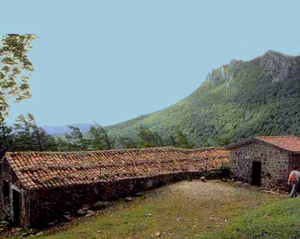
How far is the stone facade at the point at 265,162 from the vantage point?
52.5 feet

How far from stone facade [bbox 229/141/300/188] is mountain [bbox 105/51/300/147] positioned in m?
20.2

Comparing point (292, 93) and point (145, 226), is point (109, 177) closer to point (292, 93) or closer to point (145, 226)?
point (145, 226)

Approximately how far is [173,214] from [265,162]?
713cm

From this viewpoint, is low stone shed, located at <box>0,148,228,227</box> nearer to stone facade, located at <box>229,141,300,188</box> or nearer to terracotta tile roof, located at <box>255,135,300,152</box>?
stone facade, located at <box>229,141,300,188</box>

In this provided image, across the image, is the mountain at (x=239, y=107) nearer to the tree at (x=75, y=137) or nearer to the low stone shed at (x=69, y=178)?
the tree at (x=75, y=137)

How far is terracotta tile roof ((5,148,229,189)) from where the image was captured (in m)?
14.0

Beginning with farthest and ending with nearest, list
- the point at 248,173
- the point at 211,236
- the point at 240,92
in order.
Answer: the point at 240,92 < the point at 248,173 < the point at 211,236

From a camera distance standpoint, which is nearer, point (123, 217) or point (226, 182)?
point (123, 217)

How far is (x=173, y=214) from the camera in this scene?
1199cm

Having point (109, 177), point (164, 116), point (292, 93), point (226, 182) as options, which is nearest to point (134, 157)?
point (109, 177)

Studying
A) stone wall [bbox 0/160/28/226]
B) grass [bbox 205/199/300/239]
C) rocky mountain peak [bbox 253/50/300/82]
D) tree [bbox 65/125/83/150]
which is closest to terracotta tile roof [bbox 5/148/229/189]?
stone wall [bbox 0/160/28/226]

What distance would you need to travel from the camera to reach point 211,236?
8.46m

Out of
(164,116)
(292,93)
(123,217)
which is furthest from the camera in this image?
(164,116)

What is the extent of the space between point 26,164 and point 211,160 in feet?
36.0
